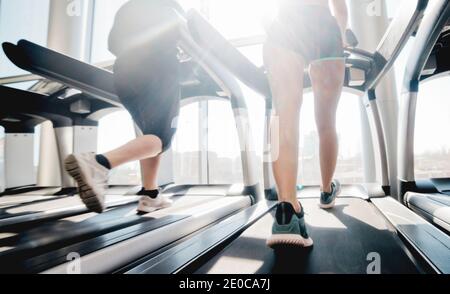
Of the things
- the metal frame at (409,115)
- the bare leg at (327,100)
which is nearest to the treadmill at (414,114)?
the metal frame at (409,115)

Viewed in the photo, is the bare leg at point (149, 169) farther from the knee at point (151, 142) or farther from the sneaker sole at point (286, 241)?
the sneaker sole at point (286, 241)

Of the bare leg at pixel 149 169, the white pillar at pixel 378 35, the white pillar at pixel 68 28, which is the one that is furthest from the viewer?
the white pillar at pixel 68 28

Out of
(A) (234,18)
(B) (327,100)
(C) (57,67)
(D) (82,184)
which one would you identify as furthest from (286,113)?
(A) (234,18)

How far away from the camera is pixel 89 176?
43.5 inches

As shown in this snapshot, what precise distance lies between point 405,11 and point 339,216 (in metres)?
1.09

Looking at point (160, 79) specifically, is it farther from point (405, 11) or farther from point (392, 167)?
point (392, 167)

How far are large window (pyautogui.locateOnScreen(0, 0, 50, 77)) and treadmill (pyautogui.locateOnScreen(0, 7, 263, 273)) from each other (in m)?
3.52

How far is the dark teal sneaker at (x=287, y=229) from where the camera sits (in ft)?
2.94

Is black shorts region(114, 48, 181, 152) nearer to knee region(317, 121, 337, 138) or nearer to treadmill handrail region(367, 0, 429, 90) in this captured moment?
knee region(317, 121, 337, 138)

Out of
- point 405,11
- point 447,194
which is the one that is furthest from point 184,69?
point 447,194

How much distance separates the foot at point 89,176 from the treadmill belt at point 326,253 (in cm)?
58

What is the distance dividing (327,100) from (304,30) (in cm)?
32
